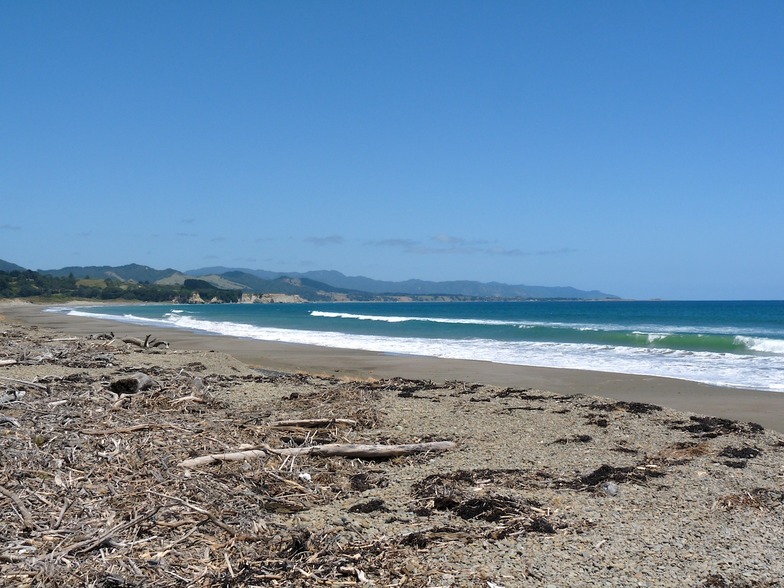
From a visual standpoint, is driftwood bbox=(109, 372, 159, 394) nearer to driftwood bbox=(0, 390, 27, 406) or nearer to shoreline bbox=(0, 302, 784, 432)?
driftwood bbox=(0, 390, 27, 406)

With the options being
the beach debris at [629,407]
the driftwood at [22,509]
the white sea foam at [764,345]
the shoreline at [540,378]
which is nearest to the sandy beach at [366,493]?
the driftwood at [22,509]

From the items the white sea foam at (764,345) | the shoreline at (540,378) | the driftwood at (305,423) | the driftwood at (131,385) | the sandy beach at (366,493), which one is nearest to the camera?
the sandy beach at (366,493)

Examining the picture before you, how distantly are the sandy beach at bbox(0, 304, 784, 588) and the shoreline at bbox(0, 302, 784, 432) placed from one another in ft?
6.68

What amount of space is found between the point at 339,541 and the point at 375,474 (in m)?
2.29

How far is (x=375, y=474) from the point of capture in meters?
7.29

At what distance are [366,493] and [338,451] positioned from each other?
118 cm

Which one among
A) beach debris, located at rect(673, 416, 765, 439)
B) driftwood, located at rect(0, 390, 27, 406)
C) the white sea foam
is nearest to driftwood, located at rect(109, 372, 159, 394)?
driftwood, located at rect(0, 390, 27, 406)

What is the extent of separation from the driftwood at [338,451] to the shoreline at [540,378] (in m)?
6.55

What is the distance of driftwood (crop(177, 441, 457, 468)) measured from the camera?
21.6ft

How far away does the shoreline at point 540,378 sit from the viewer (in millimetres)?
13391

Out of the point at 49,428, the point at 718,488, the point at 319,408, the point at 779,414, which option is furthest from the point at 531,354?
the point at 49,428

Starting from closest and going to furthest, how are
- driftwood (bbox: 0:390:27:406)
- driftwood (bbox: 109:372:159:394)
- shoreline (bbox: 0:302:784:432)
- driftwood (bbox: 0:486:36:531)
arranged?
driftwood (bbox: 0:486:36:531) < driftwood (bbox: 0:390:27:406) < driftwood (bbox: 109:372:159:394) < shoreline (bbox: 0:302:784:432)

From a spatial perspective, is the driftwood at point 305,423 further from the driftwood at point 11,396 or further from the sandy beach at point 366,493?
the driftwood at point 11,396

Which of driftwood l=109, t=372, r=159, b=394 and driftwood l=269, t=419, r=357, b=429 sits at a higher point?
driftwood l=109, t=372, r=159, b=394
